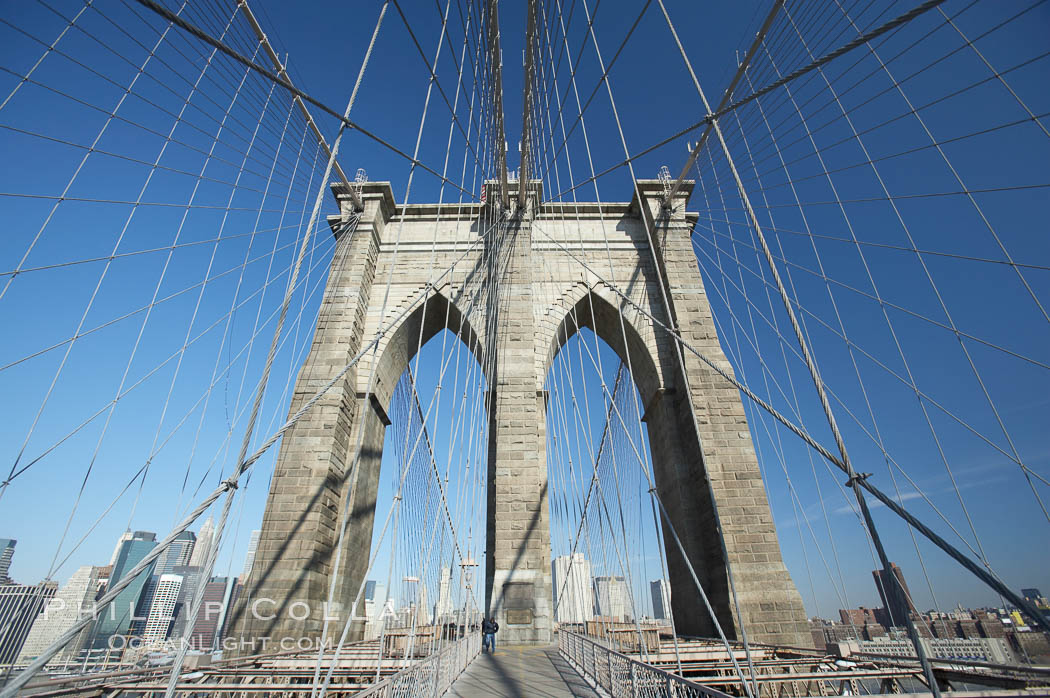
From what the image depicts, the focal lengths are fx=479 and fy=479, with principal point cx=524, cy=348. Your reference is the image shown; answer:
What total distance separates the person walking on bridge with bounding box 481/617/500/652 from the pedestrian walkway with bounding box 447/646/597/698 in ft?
1.72

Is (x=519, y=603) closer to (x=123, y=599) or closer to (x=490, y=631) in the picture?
(x=490, y=631)

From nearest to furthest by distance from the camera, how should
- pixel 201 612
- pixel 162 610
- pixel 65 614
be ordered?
pixel 65 614
pixel 201 612
pixel 162 610

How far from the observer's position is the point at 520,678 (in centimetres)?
559

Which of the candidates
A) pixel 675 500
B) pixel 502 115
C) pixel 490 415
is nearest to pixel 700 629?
pixel 675 500

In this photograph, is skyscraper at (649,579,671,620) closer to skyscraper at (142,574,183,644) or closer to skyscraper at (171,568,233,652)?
skyscraper at (171,568,233,652)

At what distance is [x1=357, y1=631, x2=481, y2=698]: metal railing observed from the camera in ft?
9.89

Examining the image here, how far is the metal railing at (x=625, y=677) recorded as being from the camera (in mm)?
→ 3204

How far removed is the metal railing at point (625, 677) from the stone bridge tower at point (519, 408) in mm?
2243

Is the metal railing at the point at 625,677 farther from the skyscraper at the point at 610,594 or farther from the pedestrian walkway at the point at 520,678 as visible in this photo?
the skyscraper at the point at 610,594

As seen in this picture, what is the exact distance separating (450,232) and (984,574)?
12.3m

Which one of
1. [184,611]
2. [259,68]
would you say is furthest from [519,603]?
[259,68]

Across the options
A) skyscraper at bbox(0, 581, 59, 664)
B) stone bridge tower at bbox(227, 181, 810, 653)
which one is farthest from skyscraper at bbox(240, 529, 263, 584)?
skyscraper at bbox(0, 581, 59, 664)

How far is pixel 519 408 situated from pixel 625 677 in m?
6.41

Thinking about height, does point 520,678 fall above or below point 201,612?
below
